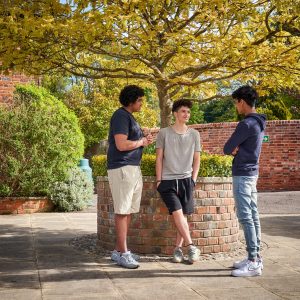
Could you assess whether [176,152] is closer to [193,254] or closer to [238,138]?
[238,138]

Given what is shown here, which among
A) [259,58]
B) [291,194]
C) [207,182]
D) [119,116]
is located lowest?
[291,194]

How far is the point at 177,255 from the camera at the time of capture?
218 inches

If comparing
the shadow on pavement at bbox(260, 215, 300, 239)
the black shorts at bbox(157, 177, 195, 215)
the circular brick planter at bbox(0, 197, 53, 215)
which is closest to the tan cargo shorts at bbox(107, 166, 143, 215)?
the black shorts at bbox(157, 177, 195, 215)

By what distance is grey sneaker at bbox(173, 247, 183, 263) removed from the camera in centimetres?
551

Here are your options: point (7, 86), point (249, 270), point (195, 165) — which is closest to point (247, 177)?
point (195, 165)

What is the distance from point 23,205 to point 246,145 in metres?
7.37

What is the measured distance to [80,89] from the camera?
26.8m

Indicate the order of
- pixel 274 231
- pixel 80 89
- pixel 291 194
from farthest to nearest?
pixel 80 89 → pixel 291 194 → pixel 274 231

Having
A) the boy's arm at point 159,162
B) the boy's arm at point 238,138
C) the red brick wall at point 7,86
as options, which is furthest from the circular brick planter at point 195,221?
the red brick wall at point 7,86

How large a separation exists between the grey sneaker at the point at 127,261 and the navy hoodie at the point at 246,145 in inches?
54.5

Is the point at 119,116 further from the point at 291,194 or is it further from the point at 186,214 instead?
the point at 291,194

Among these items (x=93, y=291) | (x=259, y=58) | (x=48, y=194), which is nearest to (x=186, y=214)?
(x=93, y=291)

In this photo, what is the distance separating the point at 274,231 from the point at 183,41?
4.00 metres

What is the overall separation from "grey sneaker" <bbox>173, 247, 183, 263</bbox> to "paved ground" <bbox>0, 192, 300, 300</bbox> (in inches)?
4.6
